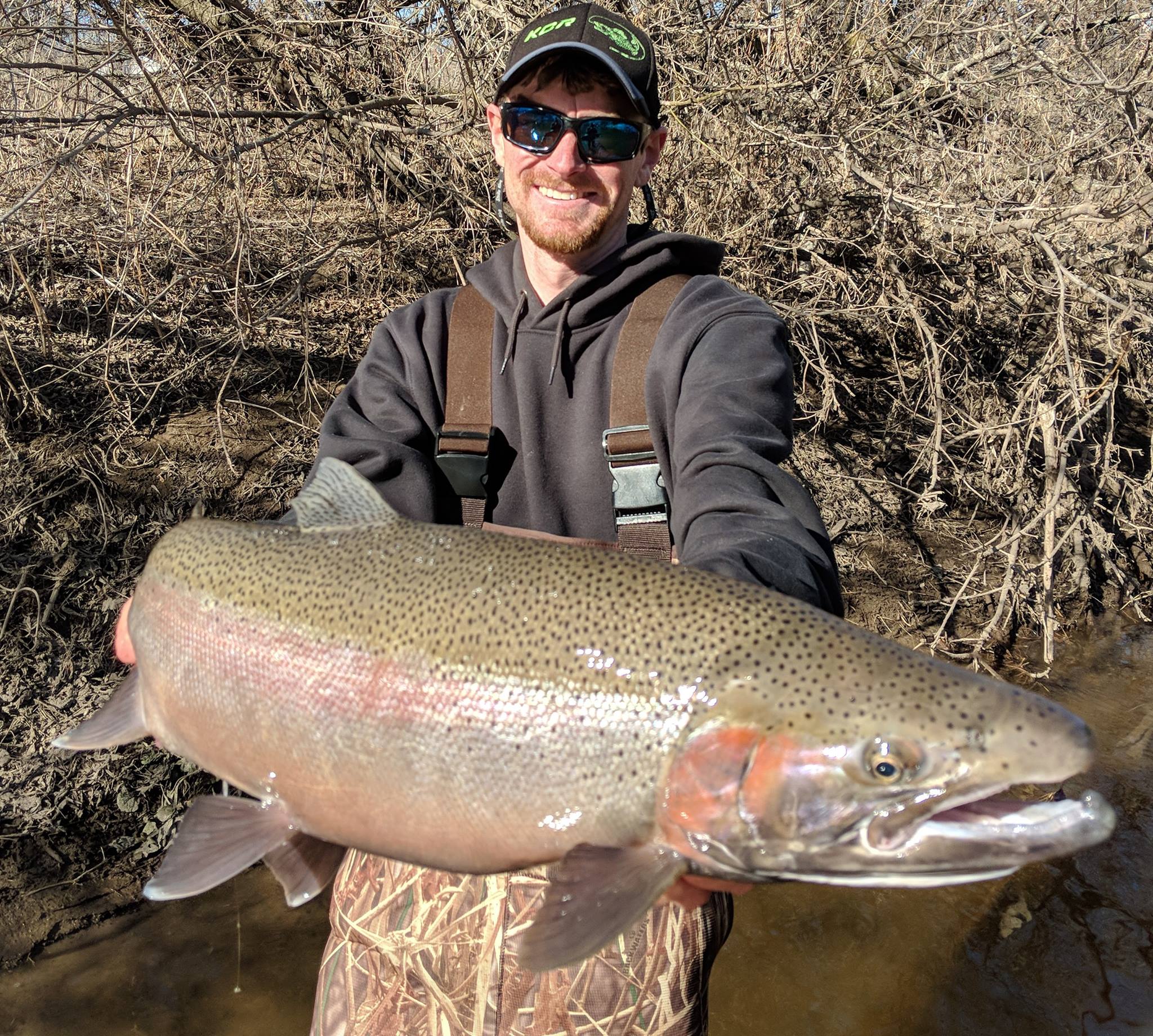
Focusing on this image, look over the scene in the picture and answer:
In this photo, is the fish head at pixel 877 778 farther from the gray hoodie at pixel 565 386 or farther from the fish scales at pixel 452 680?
the gray hoodie at pixel 565 386

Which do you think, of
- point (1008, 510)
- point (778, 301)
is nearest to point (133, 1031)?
point (778, 301)

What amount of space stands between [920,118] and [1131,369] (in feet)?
6.31

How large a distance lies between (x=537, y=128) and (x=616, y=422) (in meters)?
0.86

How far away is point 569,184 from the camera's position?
8.47 ft

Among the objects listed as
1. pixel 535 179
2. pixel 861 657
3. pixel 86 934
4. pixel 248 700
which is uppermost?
pixel 535 179

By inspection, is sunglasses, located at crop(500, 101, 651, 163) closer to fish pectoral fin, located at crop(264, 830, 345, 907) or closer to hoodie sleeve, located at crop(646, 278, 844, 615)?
hoodie sleeve, located at crop(646, 278, 844, 615)

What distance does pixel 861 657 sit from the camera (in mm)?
1465

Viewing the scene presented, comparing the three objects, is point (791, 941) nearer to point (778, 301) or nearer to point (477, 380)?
point (477, 380)

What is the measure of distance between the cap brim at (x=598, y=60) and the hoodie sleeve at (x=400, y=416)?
658mm

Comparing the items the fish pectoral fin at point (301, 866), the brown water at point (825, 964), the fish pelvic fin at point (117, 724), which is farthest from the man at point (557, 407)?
the brown water at point (825, 964)

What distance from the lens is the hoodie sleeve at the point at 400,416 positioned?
2521 millimetres

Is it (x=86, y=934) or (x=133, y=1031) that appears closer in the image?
(x=133, y=1031)

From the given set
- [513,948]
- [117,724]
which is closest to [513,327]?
[117,724]

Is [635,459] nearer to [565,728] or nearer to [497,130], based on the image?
[565,728]
